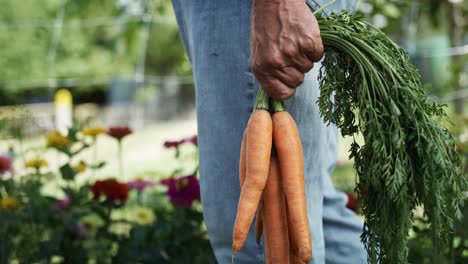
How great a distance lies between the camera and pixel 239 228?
139cm

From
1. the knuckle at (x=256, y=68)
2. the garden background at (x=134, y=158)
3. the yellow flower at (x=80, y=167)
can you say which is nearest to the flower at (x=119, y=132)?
the garden background at (x=134, y=158)

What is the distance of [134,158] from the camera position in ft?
28.9

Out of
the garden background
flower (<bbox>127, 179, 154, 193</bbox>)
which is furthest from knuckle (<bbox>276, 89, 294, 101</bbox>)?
flower (<bbox>127, 179, 154, 193</bbox>)

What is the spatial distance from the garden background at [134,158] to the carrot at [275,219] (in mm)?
453

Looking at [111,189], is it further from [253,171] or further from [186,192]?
[253,171]

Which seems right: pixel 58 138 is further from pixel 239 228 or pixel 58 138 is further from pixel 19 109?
pixel 239 228

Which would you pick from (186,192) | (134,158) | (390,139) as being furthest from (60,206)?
(134,158)

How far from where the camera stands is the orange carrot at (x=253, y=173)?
4.56 feet

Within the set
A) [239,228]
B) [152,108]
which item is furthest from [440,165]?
[152,108]

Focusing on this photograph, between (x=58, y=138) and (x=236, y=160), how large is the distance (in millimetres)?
1385

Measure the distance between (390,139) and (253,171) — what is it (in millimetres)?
298

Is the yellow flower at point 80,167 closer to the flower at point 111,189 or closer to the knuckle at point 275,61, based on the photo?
the flower at point 111,189

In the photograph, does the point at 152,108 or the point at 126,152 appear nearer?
the point at 126,152

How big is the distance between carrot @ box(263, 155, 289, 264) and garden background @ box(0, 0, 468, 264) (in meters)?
0.45
